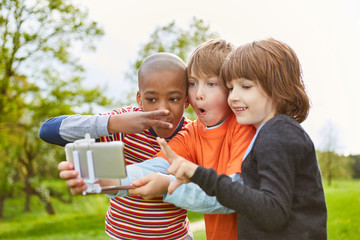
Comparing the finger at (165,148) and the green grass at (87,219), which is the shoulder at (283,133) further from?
the green grass at (87,219)

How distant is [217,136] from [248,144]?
24 cm

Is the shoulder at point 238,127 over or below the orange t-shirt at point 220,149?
over

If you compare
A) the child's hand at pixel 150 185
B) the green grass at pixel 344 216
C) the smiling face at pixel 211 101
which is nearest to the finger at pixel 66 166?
the child's hand at pixel 150 185

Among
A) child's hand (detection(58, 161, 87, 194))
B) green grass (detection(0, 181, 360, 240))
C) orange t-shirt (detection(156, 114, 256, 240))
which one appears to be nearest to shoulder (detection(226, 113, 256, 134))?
orange t-shirt (detection(156, 114, 256, 240))

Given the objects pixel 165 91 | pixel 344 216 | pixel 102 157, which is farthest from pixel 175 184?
pixel 344 216

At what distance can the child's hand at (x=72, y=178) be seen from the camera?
192cm

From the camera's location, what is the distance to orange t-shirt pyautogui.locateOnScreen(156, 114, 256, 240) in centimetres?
224

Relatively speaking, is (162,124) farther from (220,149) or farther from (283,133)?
(283,133)

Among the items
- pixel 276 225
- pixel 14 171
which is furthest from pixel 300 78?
pixel 14 171

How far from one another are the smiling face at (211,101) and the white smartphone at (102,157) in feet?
2.60

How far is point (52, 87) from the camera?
1627 centimetres

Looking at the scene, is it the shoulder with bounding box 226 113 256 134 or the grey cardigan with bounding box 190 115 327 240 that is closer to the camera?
the grey cardigan with bounding box 190 115 327 240

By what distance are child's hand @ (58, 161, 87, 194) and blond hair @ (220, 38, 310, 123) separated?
41.2 inches

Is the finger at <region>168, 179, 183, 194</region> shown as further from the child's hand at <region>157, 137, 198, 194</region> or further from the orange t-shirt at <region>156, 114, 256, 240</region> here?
the orange t-shirt at <region>156, 114, 256, 240</region>
